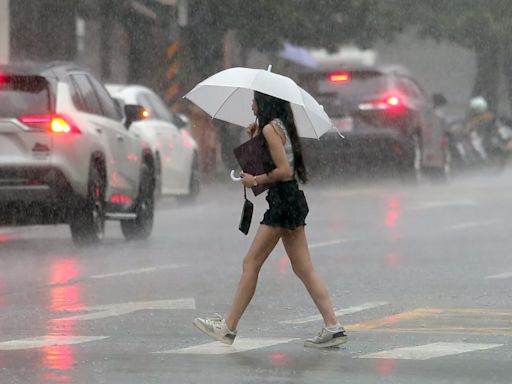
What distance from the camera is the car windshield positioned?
1088 inches

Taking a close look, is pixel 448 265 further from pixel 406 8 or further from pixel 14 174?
pixel 406 8

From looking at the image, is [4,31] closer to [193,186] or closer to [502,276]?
[193,186]

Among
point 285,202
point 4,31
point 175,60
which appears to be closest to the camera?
point 285,202

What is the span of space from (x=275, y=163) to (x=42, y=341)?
1.64 metres

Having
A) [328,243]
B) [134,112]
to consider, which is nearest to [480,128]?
[134,112]

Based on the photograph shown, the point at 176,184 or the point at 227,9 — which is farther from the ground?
the point at 227,9

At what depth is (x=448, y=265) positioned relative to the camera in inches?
602

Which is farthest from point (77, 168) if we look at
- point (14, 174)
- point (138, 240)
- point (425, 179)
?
point (425, 179)

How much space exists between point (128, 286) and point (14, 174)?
3125mm

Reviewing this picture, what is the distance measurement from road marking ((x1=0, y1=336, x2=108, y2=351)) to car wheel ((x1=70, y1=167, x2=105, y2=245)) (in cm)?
657

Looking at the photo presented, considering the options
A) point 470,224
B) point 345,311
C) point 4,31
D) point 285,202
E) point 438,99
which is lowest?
point 470,224

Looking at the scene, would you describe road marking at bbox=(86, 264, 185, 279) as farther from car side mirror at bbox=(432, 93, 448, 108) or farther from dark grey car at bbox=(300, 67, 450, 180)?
car side mirror at bbox=(432, 93, 448, 108)

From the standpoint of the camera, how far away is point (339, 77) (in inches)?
1098

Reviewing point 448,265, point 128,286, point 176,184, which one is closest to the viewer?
point 128,286
